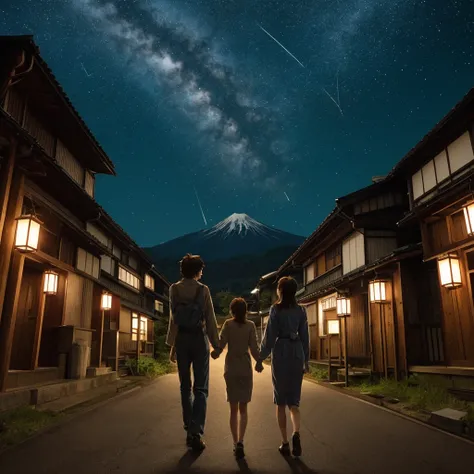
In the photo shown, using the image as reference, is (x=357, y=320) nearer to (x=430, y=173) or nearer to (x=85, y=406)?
(x=430, y=173)

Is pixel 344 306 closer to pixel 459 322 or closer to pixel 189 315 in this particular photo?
pixel 459 322

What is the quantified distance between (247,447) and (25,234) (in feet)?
20.3

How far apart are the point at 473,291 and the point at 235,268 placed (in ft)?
347

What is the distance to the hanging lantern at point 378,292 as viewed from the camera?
473 inches

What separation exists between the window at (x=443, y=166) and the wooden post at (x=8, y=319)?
11.1 metres

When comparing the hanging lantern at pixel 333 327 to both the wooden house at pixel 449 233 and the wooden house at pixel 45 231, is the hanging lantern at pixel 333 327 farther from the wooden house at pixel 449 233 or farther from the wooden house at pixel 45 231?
the wooden house at pixel 45 231

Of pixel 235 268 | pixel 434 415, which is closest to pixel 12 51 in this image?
pixel 434 415

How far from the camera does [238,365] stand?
4793 mm

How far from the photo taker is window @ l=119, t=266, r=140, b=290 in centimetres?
2123

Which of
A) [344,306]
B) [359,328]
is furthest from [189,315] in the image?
[359,328]

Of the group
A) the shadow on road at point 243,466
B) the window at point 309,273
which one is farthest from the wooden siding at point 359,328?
the shadow on road at point 243,466

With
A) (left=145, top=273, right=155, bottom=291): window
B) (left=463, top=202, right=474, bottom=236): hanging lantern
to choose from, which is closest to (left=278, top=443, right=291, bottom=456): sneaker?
(left=463, top=202, right=474, bottom=236): hanging lantern

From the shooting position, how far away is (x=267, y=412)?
25.4ft

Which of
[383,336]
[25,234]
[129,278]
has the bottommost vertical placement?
[383,336]
